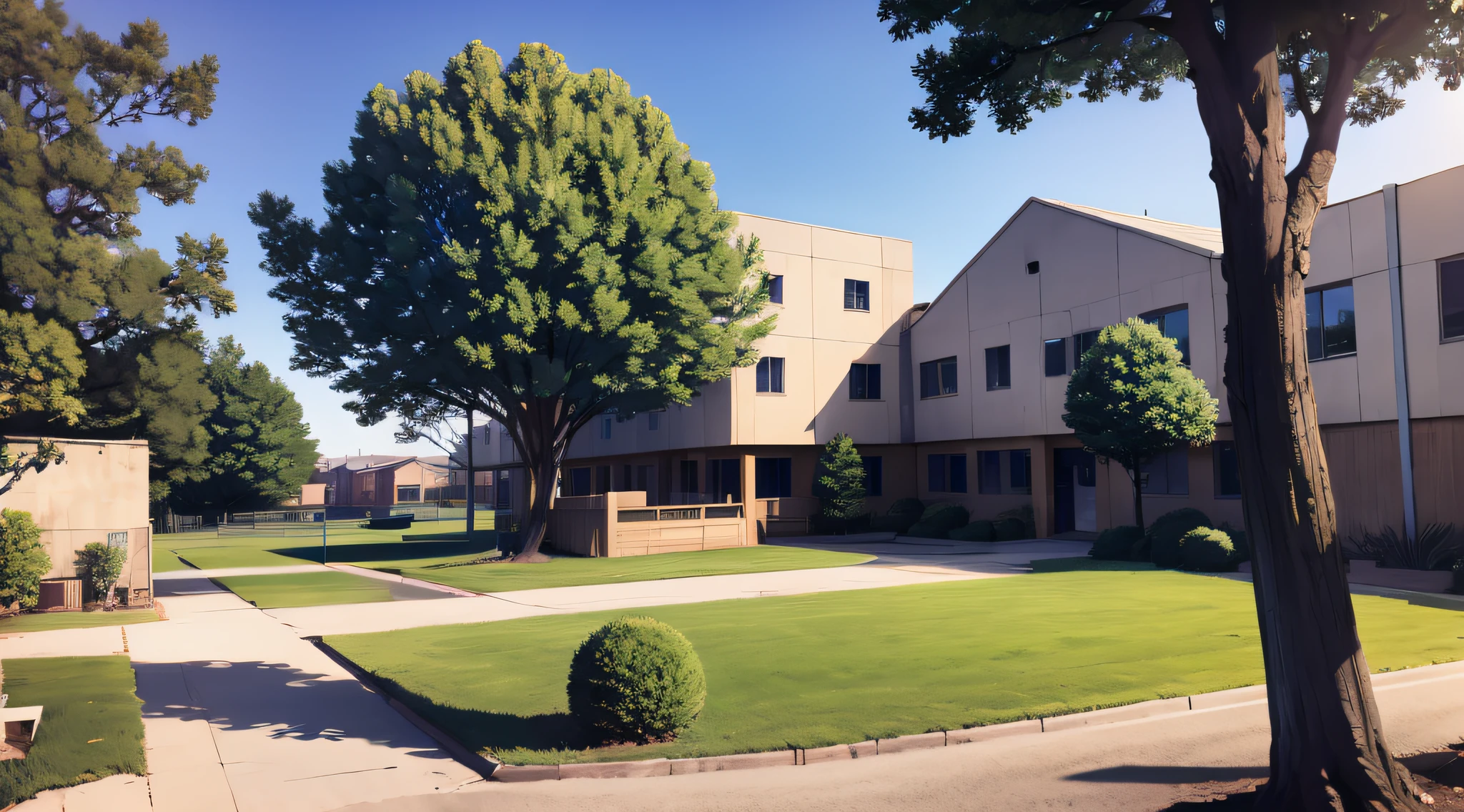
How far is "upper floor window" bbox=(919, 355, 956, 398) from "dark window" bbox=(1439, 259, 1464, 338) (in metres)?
17.7

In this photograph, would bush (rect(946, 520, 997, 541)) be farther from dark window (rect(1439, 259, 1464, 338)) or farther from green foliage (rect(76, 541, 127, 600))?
green foliage (rect(76, 541, 127, 600))

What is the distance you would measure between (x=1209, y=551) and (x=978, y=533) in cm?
1223

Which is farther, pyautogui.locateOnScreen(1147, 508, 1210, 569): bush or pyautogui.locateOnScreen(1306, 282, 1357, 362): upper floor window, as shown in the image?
pyautogui.locateOnScreen(1306, 282, 1357, 362): upper floor window

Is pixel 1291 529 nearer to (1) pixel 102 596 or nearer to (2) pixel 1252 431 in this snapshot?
(2) pixel 1252 431

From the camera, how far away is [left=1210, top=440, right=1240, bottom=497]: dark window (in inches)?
1047

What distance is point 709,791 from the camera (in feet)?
22.8

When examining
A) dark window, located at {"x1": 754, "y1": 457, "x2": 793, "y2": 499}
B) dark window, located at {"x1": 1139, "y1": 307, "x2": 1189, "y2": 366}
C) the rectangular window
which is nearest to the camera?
dark window, located at {"x1": 1139, "y1": 307, "x2": 1189, "y2": 366}

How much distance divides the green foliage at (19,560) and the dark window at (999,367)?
29457 mm

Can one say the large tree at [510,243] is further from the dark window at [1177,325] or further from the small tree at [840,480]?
the dark window at [1177,325]

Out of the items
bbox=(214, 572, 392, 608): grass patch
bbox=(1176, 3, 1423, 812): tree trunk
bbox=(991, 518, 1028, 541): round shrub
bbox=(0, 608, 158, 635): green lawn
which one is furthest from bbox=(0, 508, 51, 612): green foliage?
bbox=(991, 518, 1028, 541): round shrub

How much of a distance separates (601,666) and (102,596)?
657 inches

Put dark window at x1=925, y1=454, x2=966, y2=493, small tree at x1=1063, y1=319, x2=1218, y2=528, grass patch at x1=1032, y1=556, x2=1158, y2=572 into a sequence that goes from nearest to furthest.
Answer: grass patch at x1=1032, y1=556, x2=1158, y2=572 < small tree at x1=1063, y1=319, x2=1218, y2=528 < dark window at x1=925, y1=454, x2=966, y2=493

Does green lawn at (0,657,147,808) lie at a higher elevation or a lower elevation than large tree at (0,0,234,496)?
lower

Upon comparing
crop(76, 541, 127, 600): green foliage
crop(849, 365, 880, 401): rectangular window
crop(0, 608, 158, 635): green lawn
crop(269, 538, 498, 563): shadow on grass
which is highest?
crop(849, 365, 880, 401): rectangular window
